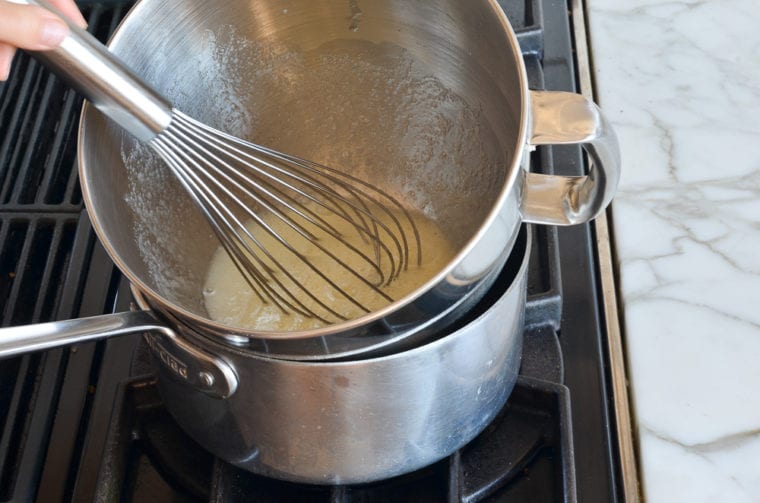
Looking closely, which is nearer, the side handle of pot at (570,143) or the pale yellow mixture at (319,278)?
the side handle of pot at (570,143)

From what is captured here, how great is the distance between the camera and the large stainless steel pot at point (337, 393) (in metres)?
0.37

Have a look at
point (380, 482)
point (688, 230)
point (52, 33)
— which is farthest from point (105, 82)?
point (688, 230)

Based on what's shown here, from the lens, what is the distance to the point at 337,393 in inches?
14.8

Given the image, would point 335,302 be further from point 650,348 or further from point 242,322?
point 650,348

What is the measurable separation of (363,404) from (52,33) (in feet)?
0.74

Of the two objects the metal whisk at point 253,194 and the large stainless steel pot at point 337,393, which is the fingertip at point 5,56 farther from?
the large stainless steel pot at point 337,393

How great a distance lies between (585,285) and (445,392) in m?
0.17

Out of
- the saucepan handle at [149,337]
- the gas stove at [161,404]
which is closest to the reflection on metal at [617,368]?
the gas stove at [161,404]

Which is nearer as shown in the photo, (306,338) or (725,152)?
(306,338)

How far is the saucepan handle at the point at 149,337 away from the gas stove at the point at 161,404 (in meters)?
0.08

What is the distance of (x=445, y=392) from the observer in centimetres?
40

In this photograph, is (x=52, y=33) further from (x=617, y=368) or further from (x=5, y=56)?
(x=617, y=368)

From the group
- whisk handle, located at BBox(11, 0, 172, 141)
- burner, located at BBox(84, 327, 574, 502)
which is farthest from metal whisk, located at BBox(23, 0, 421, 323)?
burner, located at BBox(84, 327, 574, 502)

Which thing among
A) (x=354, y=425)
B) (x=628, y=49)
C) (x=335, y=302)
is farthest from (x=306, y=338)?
(x=628, y=49)
